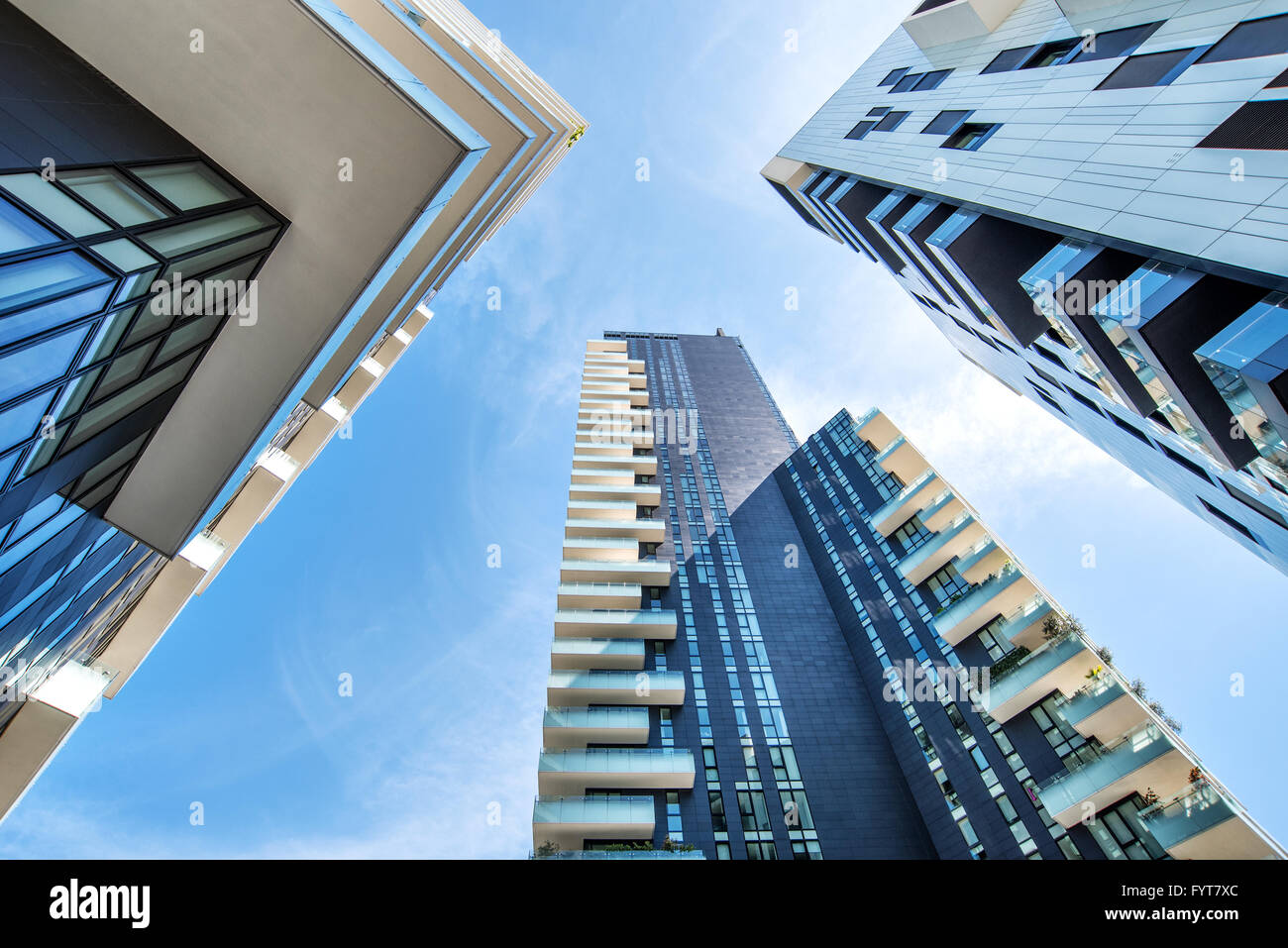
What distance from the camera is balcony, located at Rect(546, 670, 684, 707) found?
22.6 m

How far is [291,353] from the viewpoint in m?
10.8

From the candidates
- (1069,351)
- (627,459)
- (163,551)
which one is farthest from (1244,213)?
(627,459)

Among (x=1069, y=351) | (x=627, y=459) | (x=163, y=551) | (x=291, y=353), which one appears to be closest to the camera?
(x=291, y=353)

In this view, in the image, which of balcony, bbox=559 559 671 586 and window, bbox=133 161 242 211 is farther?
balcony, bbox=559 559 671 586

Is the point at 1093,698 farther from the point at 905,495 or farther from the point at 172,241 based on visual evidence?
the point at 172,241

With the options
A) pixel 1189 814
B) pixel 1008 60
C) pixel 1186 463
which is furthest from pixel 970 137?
pixel 1189 814

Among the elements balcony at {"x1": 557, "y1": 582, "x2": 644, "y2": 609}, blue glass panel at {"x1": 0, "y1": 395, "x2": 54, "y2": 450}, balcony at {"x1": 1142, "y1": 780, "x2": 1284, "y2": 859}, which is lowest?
balcony at {"x1": 1142, "y1": 780, "x2": 1284, "y2": 859}

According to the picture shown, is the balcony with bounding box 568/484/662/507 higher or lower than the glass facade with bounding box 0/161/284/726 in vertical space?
higher

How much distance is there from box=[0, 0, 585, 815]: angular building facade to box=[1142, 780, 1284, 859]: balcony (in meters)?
23.1

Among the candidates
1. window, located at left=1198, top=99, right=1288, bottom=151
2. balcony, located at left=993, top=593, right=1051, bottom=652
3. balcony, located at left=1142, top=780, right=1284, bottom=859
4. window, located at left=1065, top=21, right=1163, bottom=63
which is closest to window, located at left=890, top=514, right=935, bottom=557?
balcony, located at left=993, top=593, right=1051, bottom=652

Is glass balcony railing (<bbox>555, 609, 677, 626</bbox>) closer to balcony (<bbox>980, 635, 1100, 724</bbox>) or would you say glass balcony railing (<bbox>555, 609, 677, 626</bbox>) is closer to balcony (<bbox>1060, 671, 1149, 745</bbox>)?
balcony (<bbox>980, 635, 1100, 724</bbox>)

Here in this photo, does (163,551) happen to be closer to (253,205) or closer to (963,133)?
(253,205)

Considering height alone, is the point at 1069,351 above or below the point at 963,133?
below
